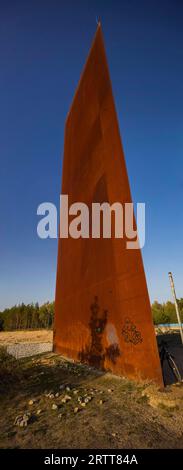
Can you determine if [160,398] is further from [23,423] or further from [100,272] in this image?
[100,272]

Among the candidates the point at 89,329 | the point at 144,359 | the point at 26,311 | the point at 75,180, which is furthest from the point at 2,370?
the point at 26,311

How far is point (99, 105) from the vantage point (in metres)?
11.9

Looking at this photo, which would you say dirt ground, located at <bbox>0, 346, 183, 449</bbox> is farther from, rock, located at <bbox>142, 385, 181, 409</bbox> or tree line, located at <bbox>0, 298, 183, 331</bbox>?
tree line, located at <bbox>0, 298, 183, 331</bbox>

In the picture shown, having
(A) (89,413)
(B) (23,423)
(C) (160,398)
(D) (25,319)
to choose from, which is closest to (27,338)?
(D) (25,319)

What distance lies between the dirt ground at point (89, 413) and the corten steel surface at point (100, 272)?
1.00 metres

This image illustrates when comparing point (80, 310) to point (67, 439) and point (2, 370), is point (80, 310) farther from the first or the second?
point (67, 439)

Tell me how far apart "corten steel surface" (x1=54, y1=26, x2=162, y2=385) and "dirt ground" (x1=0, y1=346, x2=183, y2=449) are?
998 millimetres

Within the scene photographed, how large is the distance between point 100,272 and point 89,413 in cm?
535

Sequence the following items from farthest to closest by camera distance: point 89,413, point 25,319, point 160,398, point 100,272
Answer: point 25,319
point 100,272
point 160,398
point 89,413

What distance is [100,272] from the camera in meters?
9.69

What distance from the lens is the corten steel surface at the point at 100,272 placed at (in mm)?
7152

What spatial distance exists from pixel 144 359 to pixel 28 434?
380 cm

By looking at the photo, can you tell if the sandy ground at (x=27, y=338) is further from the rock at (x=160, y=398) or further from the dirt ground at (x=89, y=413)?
the rock at (x=160, y=398)

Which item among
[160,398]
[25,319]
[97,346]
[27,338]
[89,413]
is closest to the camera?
[89,413]
